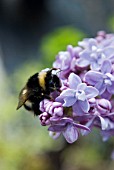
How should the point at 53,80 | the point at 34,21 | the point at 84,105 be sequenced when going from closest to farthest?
the point at 84,105, the point at 53,80, the point at 34,21

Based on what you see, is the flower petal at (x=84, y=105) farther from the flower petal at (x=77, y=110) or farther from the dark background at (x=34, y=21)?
the dark background at (x=34, y=21)

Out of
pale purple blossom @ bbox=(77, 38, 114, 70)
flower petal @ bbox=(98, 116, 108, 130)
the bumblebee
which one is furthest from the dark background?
flower petal @ bbox=(98, 116, 108, 130)

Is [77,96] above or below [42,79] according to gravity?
below

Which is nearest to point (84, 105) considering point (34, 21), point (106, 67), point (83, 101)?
point (83, 101)

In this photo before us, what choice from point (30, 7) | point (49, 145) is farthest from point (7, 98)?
point (30, 7)

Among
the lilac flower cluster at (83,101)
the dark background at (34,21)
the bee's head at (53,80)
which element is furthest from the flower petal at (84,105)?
the dark background at (34,21)

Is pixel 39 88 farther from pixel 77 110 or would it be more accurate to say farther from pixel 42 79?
pixel 77 110

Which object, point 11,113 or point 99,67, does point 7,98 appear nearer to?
point 11,113
